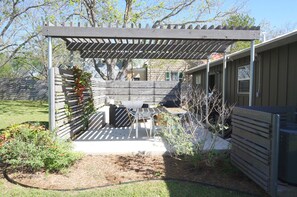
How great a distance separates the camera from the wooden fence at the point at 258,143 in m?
3.26

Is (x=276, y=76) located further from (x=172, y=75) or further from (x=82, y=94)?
(x=172, y=75)

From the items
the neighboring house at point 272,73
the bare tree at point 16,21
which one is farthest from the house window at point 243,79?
the bare tree at point 16,21

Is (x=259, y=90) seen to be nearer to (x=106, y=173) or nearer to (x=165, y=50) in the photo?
(x=165, y=50)

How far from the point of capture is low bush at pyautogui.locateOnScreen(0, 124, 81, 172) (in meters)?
4.10

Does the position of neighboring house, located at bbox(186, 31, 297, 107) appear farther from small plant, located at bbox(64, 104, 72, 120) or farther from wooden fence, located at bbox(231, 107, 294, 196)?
small plant, located at bbox(64, 104, 72, 120)

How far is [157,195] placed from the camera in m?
3.49

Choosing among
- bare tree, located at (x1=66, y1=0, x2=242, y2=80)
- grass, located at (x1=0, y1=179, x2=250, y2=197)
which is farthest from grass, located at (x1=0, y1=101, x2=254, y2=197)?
bare tree, located at (x1=66, y1=0, x2=242, y2=80)

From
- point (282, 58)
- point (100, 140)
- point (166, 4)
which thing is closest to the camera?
point (282, 58)

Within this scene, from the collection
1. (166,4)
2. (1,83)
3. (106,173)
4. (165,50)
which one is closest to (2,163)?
(106,173)

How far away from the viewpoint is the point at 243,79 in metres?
8.20

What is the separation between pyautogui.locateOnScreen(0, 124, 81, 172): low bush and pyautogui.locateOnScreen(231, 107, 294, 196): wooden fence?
2822mm

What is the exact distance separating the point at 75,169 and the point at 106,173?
22.5 inches

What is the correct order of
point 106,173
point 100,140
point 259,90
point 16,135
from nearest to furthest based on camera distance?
point 106,173, point 16,135, point 100,140, point 259,90

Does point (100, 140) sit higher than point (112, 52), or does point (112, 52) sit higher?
point (112, 52)
